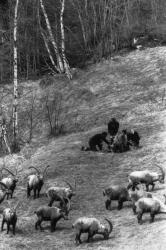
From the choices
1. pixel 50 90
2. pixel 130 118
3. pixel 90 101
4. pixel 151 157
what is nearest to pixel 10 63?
pixel 50 90

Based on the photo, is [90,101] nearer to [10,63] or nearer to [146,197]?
[10,63]

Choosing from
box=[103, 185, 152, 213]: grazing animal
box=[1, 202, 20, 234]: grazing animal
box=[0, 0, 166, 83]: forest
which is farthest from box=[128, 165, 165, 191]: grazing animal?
box=[0, 0, 166, 83]: forest

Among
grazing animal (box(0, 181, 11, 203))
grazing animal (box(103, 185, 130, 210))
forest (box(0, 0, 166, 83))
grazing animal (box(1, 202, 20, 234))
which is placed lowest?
grazing animal (box(0, 181, 11, 203))

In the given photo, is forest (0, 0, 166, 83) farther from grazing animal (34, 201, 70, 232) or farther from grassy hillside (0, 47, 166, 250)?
grazing animal (34, 201, 70, 232)

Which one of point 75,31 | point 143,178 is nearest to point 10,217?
point 143,178

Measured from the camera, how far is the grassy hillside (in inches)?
619

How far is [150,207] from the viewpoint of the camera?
610 inches

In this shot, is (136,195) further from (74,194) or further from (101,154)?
(101,154)

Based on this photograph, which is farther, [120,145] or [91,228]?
[120,145]

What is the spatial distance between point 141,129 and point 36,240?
13.8 metres

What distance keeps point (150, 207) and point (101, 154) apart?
1018cm

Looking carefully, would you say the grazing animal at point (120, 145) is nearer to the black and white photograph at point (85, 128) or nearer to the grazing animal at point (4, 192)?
the black and white photograph at point (85, 128)

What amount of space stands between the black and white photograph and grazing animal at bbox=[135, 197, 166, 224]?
35mm

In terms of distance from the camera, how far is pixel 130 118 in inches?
1255
